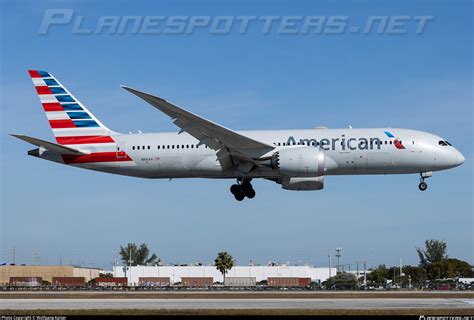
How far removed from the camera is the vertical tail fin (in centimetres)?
5131

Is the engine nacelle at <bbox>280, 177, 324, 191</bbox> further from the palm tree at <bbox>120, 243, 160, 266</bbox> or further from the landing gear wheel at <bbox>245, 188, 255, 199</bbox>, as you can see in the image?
the palm tree at <bbox>120, 243, 160, 266</bbox>

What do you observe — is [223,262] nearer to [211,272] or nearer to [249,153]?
[211,272]

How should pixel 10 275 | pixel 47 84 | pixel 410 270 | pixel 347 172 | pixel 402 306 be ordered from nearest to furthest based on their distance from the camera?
pixel 402 306
pixel 347 172
pixel 47 84
pixel 10 275
pixel 410 270

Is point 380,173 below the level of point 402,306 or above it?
above

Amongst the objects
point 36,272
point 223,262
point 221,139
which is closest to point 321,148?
point 221,139

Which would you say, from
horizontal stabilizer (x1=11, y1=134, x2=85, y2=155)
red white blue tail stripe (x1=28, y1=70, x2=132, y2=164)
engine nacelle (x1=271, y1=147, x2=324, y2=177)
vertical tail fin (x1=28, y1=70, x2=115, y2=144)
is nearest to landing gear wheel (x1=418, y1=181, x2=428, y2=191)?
engine nacelle (x1=271, y1=147, x2=324, y2=177)

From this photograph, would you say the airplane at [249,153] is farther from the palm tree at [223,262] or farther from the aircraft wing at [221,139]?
the palm tree at [223,262]

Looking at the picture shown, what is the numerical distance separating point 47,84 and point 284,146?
19708 mm

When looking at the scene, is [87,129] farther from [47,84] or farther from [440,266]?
[440,266]

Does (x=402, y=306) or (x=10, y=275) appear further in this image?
(x=10, y=275)

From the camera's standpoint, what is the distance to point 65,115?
53.5m

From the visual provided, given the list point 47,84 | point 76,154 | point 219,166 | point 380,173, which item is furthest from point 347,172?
point 47,84

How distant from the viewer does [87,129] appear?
51750 millimetres

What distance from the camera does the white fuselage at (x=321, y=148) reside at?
45.2m
